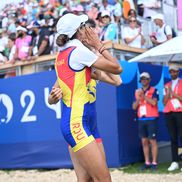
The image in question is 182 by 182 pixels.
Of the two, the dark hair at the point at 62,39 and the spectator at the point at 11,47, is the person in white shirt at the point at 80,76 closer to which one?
the dark hair at the point at 62,39

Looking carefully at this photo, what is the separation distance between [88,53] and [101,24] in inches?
280

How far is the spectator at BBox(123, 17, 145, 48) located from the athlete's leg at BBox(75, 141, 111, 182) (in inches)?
283

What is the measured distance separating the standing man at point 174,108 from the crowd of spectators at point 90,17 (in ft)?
9.00

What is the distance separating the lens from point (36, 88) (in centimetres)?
895

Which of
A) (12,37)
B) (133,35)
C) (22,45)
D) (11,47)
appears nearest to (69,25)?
(133,35)

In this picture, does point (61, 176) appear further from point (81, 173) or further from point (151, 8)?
point (151, 8)

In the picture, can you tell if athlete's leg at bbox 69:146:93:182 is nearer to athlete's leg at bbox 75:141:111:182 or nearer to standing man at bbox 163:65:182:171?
athlete's leg at bbox 75:141:111:182

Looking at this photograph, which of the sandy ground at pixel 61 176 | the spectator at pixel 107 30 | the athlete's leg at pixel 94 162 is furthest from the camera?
the spectator at pixel 107 30

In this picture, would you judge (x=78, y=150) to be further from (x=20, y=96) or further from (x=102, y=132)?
(x=20, y=96)

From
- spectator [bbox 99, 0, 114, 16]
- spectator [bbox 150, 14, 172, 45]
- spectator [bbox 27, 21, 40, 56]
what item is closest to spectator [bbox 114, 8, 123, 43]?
Result: spectator [bbox 99, 0, 114, 16]

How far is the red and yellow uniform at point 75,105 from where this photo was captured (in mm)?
3379

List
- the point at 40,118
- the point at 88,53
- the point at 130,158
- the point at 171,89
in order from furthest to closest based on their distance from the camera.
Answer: the point at 40,118, the point at 130,158, the point at 171,89, the point at 88,53

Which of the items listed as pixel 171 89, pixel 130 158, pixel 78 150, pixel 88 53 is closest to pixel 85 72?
pixel 88 53

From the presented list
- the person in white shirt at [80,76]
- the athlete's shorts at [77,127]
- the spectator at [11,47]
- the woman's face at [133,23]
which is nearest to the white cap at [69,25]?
the person in white shirt at [80,76]
